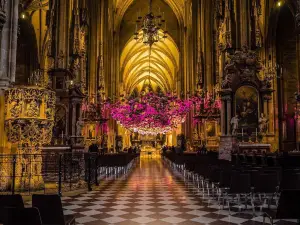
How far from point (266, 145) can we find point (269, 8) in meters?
11.5

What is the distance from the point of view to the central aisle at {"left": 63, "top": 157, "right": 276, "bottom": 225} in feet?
20.1

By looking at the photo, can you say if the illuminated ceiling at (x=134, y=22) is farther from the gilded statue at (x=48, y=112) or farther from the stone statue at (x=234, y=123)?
the gilded statue at (x=48, y=112)

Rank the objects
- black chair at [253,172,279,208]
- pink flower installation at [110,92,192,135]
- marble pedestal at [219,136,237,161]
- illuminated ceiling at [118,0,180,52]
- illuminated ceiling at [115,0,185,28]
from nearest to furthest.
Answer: black chair at [253,172,279,208] < marble pedestal at [219,136,237,161] < pink flower installation at [110,92,192,135] < illuminated ceiling at [115,0,185,28] < illuminated ceiling at [118,0,180,52]

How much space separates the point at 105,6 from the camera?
32.8 m

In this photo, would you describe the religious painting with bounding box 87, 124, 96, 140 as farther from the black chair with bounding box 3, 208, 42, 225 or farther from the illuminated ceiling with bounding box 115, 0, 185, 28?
the black chair with bounding box 3, 208, 42, 225

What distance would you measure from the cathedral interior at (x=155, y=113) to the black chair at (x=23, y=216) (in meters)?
0.09

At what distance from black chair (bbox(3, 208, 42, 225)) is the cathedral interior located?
3.6 inches

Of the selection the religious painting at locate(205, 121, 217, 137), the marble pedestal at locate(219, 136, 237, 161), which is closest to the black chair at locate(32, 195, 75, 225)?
the marble pedestal at locate(219, 136, 237, 161)

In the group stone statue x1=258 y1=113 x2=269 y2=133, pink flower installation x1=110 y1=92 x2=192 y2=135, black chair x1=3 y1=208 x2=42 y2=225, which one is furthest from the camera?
pink flower installation x1=110 y1=92 x2=192 y2=135

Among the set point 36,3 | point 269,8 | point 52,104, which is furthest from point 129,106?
point 52,104

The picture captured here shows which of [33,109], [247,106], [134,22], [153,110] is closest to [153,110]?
[153,110]

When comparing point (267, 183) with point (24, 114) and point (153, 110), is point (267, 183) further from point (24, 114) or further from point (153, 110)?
point (153, 110)

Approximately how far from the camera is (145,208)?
7.28 m

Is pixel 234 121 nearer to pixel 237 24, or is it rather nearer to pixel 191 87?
pixel 237 24
